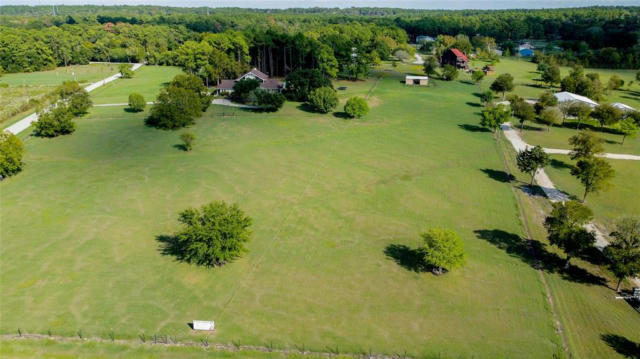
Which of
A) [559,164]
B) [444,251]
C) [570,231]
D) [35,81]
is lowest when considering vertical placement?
[444,251]

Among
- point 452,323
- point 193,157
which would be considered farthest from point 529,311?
point 193,157

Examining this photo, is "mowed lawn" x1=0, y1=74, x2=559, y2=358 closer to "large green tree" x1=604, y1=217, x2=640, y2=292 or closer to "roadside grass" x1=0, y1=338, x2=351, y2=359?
"roadside grass" x1=0, y1=338, x2=351, y2=359

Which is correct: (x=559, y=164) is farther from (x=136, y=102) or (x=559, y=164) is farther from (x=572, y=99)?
(x=136, y=102)

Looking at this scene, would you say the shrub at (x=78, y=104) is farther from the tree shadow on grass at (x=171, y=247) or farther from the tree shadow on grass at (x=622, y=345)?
the tree shadow on grass at (x=622, y=345)

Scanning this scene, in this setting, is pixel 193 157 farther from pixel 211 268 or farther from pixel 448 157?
pixel 448 157

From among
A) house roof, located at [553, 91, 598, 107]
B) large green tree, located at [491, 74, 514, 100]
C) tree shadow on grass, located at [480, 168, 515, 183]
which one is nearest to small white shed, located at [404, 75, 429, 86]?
large green tree, located at [491, 74, 514, 100]

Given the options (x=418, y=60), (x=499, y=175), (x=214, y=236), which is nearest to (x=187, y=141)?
(x=214, y=236)

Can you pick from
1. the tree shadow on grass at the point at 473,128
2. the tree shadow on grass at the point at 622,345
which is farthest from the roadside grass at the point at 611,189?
the tree shadow on grass at the point at 622,345
